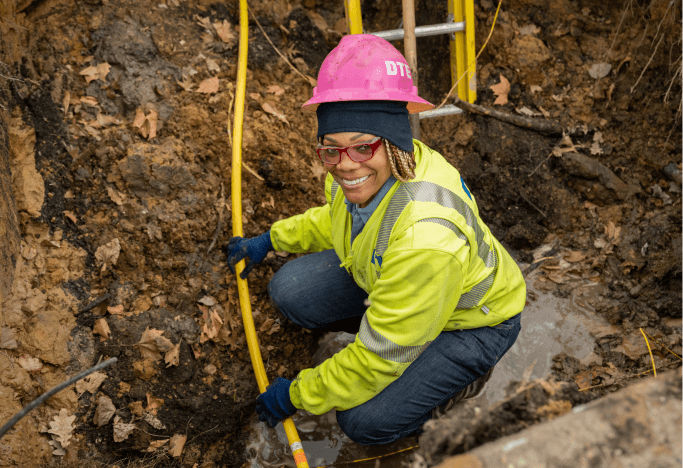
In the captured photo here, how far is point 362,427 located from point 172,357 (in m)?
1.21

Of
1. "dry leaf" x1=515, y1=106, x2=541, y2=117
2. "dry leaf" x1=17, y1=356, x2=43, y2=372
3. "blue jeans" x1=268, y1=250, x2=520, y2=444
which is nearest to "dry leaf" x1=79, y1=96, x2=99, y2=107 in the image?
"dry leaf" x1=17, y1=356, x2=43, y2=372

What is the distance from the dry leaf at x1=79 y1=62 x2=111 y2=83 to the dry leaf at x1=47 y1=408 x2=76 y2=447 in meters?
2.09

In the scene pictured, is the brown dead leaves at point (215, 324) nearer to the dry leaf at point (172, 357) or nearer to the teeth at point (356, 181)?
the dry leaf at point (172, 357)

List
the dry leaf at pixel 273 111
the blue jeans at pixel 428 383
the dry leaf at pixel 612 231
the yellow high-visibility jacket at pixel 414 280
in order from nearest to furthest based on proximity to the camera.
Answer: the yellow high-visibility jacket at pixel 414 280, the blue jeans at pixel 428 383, the dry leaf at pixel 273 111, the dry leaf at pixel 612 231

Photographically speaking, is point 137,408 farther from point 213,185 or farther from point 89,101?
point 89,101

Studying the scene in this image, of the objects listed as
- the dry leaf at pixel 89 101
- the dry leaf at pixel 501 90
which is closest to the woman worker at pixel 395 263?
the dry leaf at pixel 89 101

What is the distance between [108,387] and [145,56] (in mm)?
2221

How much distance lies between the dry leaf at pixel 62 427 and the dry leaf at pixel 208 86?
2.23 m

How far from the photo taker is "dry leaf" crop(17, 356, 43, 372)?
260cm

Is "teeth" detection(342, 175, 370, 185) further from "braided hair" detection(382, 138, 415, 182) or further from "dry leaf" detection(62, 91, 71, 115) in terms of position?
"dry leaf" detection(62, 91, 71, 115)

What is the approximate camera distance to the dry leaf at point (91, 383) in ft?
9.04

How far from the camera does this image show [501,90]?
430 centimetres

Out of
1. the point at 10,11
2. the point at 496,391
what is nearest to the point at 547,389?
the point at 496,391

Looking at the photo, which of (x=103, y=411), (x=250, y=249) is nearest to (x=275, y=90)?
(x=250, y=249)
